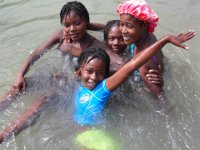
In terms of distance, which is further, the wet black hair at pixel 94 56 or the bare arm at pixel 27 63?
the bare arm at pixel 27 63

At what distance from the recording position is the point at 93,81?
140 inches

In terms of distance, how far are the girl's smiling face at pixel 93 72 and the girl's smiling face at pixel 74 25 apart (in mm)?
788

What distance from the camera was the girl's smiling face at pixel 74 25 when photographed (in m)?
4.23

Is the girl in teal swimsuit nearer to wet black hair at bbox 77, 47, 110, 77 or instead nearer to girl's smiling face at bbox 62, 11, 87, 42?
wet black hair at bbox 77, 47, 110, 77

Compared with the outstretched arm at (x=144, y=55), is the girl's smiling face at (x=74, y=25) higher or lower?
lower

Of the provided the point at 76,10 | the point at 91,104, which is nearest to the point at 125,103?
the point at 91,104

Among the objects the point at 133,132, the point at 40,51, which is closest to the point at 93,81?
the point at 133,132

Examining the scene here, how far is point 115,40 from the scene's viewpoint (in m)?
4.22

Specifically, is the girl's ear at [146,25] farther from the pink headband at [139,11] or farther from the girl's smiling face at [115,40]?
the girl's smiling face at [115,40]

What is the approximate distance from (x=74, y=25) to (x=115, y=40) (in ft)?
1.70

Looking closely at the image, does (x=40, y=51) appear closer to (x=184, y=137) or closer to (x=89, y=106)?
(x=89, y=106)

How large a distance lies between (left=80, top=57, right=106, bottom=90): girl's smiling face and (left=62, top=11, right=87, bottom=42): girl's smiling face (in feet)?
2.59

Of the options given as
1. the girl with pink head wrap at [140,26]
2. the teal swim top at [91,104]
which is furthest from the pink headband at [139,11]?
the teal swim top at [91,104]

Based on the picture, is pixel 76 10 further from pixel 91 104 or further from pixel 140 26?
pixel 91 104
